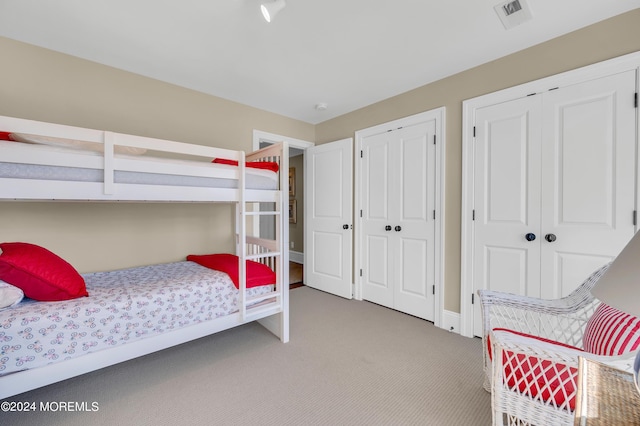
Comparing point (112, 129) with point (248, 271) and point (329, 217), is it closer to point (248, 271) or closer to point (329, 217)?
point (248, 271)

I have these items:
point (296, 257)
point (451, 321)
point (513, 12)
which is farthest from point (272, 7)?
point (296, 257)

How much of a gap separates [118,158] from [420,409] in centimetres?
226

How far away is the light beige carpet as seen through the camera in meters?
1.49

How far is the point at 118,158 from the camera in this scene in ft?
5.03

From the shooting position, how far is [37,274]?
1.48 metres

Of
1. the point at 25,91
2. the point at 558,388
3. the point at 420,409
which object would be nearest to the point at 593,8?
the point at 558,388

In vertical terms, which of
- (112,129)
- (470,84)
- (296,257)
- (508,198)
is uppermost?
(470,84)

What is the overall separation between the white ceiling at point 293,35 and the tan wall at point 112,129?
0.51 ft

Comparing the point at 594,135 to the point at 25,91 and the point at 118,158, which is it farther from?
the point at 25,91

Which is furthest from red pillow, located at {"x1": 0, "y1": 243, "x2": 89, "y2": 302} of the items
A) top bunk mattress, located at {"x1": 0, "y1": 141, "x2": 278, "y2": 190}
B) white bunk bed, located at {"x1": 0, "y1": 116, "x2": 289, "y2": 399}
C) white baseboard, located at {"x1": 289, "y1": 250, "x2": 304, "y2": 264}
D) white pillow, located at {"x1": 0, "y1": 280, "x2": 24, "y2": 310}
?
white baseboard, located at {"x1": 289, "y1": 250, "x2": 304, "y2": 264}

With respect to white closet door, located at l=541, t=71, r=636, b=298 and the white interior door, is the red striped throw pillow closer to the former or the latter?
white closet door, located at l=541, t=71, r=636, b=298

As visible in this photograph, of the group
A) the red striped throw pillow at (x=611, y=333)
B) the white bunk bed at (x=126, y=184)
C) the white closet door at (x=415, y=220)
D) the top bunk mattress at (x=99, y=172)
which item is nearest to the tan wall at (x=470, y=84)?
the white closet door at (x=415, y=220)

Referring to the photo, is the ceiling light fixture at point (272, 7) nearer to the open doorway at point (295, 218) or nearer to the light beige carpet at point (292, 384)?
the light beige carpet at point (292, 384)

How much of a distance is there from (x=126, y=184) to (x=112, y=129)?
125cm
